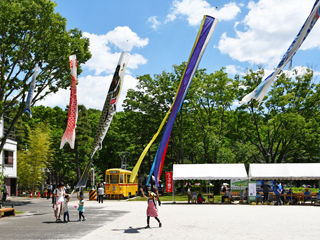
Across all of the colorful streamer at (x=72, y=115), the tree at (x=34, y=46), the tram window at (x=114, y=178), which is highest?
the tree at (x=34, y=46)

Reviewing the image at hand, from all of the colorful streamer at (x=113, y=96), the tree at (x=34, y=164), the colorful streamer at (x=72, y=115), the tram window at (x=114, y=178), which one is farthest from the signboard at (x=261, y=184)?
the tree at (x=34, y=164)

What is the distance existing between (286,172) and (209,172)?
19.3 ft

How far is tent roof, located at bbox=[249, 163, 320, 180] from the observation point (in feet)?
87.6

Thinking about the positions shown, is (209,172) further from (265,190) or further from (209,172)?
(265,190)

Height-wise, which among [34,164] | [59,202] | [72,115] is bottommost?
[59,202]

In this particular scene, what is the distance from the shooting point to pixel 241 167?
1108 inches

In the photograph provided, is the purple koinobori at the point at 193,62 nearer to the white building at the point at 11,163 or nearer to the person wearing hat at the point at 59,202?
the person wearing hat at the point at 59,202

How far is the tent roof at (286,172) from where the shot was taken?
87.6ft

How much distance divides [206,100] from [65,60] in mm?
22598

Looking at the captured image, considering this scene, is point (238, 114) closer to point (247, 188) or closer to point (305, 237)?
point (247, 188)

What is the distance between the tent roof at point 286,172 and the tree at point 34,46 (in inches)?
628

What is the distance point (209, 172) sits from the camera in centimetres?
2803

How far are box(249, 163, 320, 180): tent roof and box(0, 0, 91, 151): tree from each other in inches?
628

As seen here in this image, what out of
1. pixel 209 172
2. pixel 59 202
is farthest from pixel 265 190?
pixel 59 202
